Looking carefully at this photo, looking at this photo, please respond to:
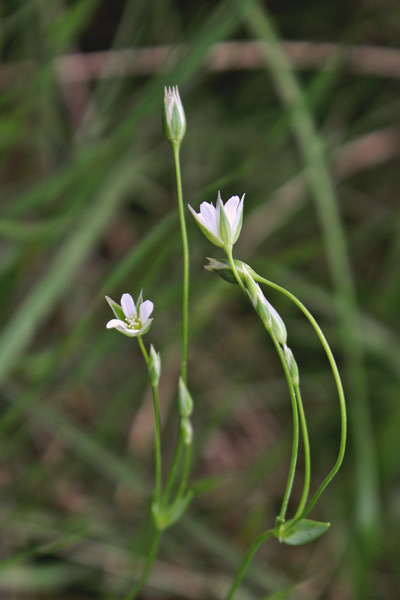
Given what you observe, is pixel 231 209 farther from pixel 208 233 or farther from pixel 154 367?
pixel 154 367

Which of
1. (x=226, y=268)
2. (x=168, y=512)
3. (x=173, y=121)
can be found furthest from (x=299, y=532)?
(x=173, y=121)

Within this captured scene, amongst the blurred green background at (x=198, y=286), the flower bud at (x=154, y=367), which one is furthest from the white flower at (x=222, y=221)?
the blurred green background at (x=198, y=286)

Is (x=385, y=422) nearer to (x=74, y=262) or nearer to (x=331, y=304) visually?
(x=331, y=304)

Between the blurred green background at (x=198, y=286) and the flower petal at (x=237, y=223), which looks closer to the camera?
the flower petal at (x=237, y=223)

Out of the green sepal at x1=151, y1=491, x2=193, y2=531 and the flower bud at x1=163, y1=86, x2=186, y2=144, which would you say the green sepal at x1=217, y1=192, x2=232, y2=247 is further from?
the green sepal at x1=151, y1=491, x2=193, y2=531

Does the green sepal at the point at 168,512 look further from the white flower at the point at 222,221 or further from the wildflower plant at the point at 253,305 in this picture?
the white flower at the point at 222,221

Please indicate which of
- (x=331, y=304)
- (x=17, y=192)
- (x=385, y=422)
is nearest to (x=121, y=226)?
(x=17, y=192)

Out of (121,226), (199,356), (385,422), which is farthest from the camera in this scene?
(121,226)
